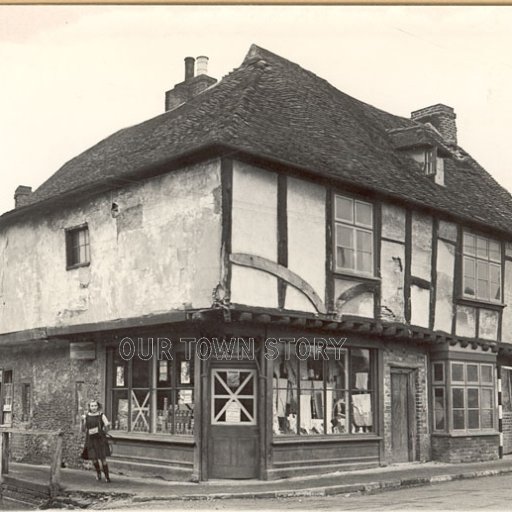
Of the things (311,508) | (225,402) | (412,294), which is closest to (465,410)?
(412,294)

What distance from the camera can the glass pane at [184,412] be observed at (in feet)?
49.1

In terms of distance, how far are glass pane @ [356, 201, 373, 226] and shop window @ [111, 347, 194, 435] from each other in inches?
165

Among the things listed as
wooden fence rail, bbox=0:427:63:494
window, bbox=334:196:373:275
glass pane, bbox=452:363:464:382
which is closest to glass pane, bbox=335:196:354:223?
window, bbox=334:196:373:275

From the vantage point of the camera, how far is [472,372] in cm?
1895

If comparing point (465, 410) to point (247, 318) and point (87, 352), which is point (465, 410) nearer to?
point (247, 318)

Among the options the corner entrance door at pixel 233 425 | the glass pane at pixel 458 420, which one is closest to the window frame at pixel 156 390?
the corner entrance door at pixel 233 425

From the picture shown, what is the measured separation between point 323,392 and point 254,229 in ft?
12.0

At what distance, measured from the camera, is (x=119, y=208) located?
16.3 m

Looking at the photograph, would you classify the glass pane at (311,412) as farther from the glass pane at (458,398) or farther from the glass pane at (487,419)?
the glass pane at (487,419)

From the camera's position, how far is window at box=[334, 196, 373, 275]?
52.0ft

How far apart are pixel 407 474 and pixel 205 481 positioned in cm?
381

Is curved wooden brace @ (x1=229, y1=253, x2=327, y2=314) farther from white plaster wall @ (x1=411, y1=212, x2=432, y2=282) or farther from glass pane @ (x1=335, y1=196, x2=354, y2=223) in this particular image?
white plaster wall @ (x1=411, y1=212, x2=432, y2=282)

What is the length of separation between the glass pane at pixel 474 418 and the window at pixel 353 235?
4.52 meters

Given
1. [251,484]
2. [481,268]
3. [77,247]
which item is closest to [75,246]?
[77,247]
